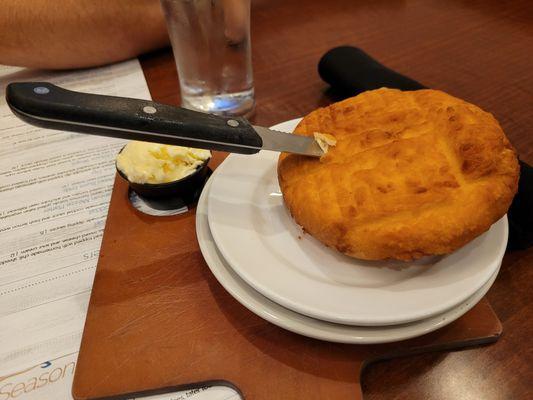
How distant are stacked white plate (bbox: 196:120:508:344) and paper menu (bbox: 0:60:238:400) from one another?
19cm

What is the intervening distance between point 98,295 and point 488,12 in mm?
2093

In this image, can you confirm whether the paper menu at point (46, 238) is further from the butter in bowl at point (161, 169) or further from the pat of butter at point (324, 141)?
the pat of butter at point (324, 141)

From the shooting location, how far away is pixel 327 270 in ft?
2.37

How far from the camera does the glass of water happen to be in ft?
3.78

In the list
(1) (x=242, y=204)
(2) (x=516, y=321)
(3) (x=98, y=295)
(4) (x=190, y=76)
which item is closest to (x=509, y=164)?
(2) (x=516, y=321)

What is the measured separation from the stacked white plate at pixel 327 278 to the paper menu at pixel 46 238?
7.7 inches

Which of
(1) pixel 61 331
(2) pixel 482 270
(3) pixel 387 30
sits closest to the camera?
(2) pixel 482 270

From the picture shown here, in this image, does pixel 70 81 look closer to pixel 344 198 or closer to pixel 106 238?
pixel 106 238

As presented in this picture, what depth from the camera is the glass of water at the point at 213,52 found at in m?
1.15

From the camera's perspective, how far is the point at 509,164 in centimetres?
70

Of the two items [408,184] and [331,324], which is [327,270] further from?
[408,184]

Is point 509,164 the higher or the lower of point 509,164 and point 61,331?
the higher

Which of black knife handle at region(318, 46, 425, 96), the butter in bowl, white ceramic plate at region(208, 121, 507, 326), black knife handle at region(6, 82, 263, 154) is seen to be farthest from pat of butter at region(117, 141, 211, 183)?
black knife handle at region(318, 46, 425, 96)

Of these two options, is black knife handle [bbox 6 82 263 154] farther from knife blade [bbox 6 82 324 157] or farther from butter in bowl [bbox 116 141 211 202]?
butter in bowl [bbox 116 141 211 202]
